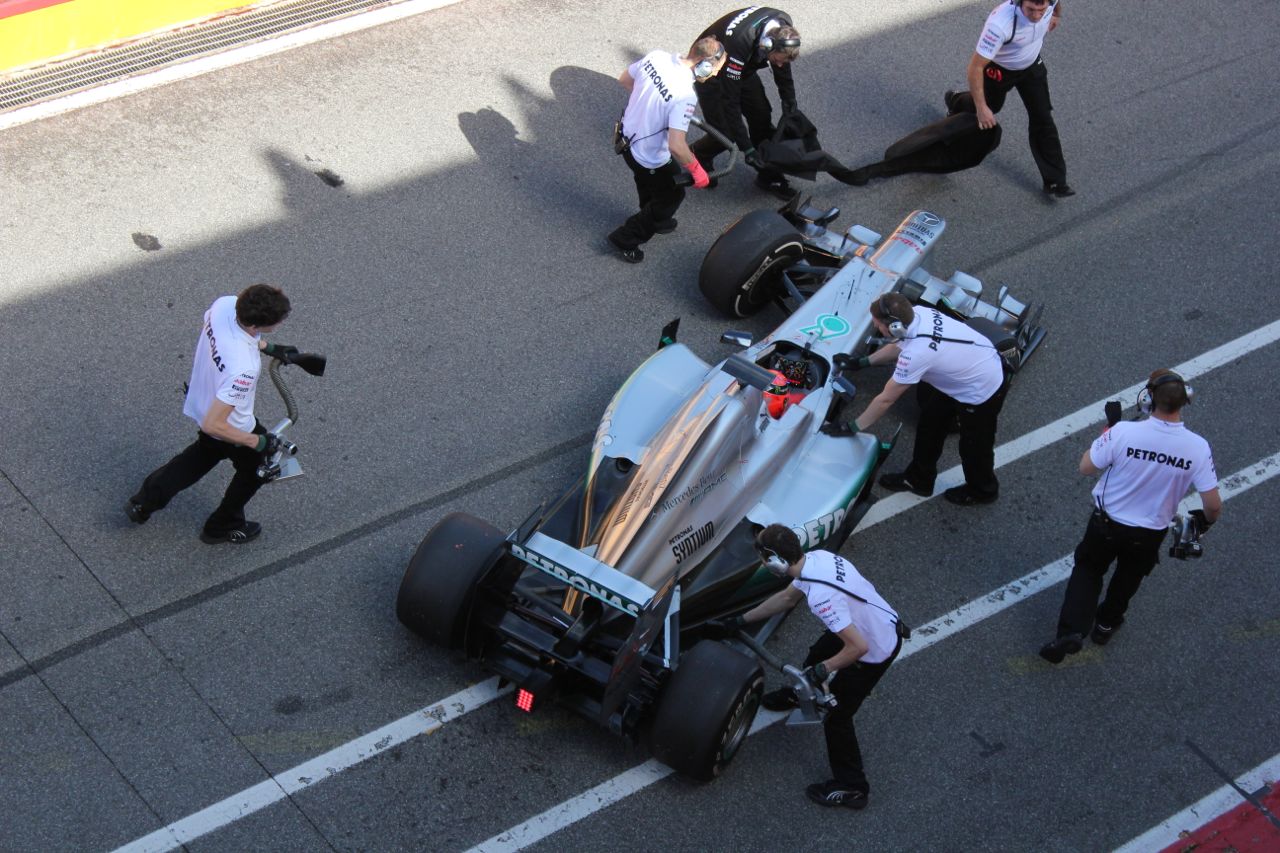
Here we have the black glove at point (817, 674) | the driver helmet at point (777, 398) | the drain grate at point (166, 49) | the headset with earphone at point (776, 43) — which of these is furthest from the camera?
the drain grate at point (166, 49)

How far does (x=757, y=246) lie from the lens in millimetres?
8555

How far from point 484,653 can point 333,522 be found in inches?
55.1

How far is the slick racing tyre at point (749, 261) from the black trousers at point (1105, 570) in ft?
8.82

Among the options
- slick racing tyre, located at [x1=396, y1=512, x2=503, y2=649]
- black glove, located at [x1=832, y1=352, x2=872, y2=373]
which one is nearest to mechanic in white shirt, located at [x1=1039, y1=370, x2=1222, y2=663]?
black glove, located at [x1=832, y1=352, x2=872, y2=373]

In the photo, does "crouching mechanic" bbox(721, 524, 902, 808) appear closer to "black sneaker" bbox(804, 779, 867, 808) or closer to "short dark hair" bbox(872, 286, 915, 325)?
"black sneaker" bbox(804, 779, 867, 808)

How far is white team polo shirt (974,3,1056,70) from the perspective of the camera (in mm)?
9375

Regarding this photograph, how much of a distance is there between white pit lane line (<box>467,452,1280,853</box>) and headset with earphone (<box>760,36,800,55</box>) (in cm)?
381

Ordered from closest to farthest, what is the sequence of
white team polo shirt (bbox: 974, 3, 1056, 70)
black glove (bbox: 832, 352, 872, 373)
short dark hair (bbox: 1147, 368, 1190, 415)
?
short dark hair (bbox: 1147, 368, 1190, 415)
black glove (bbox: 832, 352, 872, 373)
white team polo shirt (bbox: 974, 3, 1056, 70)

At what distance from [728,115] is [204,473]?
4630 millimetres

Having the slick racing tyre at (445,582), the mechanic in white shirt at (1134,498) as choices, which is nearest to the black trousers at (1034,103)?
the mechanic in white shirt at (1134,498)

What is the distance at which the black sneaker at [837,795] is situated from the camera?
629 centimetres

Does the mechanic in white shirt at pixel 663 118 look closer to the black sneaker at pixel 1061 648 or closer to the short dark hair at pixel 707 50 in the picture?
the short dark hair at pixel 707 50

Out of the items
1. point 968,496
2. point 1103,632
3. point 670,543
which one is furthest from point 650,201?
point 1103,632

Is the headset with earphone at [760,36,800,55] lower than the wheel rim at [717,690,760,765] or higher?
higher
